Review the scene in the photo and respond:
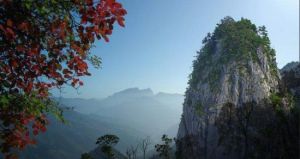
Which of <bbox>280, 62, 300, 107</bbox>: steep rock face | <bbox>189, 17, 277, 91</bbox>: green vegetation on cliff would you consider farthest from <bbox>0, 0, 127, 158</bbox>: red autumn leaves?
<bbox>280, 62, 300, 107</bbox>: steep rock face

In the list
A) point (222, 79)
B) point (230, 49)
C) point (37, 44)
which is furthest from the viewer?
point (230, 49)

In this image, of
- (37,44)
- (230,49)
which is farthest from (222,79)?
(37,44)

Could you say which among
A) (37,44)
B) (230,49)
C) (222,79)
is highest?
(230,49)

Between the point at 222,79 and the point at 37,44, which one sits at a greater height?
the point at 222,79

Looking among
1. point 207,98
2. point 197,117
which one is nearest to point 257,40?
point 207,98

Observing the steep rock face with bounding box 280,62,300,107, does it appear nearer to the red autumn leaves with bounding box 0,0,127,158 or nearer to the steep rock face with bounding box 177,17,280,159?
the steep rock face with bounding box 177,17,280,159

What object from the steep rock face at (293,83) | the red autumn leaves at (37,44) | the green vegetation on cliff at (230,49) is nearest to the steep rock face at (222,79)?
the green vegetation on cliff at (230,49)

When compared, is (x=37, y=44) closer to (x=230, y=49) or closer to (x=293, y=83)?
(x=230, y=49)

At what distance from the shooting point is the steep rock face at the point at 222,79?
108062mm

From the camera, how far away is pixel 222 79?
119m

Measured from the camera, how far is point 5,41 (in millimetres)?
5535

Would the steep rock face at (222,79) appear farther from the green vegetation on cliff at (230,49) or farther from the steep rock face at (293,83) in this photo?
the steep rock face at (293,83)

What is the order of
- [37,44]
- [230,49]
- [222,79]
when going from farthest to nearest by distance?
[230,49] < [222,79] < [37,44]

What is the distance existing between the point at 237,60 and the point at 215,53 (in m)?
13.2
